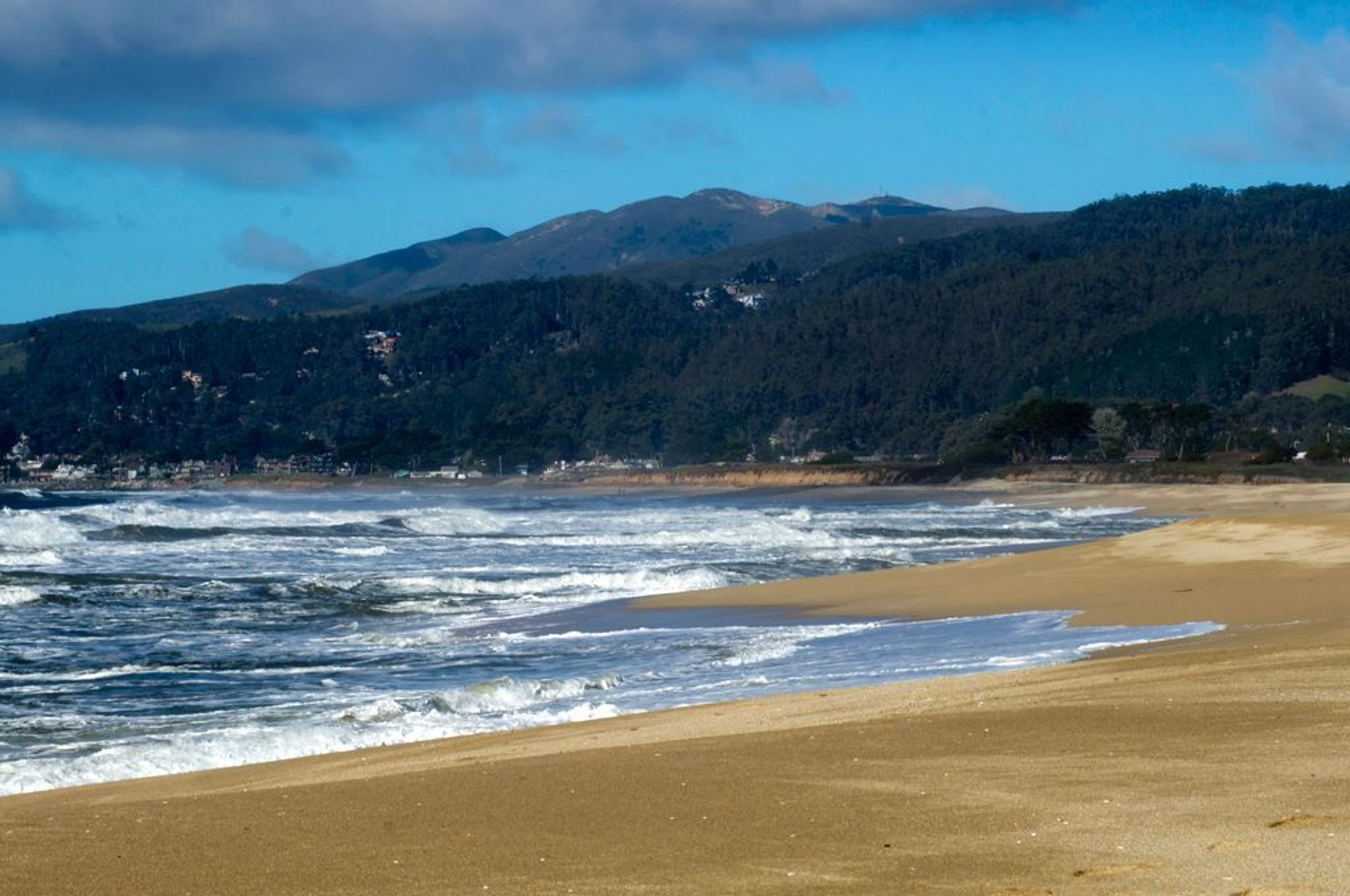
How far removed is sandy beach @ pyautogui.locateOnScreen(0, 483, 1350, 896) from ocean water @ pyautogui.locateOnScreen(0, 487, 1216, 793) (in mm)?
1986

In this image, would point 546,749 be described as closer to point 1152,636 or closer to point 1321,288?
point 1152,636

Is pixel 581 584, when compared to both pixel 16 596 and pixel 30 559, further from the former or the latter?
pixel 30 559

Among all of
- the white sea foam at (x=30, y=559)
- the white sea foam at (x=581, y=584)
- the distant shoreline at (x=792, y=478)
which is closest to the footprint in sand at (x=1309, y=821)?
the white sea foam at (x=581, y=584)

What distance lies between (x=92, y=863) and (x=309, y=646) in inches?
569

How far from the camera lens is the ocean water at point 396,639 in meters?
14.9

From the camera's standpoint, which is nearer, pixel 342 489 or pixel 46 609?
pixel 46 609

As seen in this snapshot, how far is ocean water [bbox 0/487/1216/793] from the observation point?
1486 centimetres

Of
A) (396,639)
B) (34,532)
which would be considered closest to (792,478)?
(34,532)

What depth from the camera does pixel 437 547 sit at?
1790 inches

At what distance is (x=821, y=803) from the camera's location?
8250 mm

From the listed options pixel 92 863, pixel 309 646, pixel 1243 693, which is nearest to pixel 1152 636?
pixel 1243 693

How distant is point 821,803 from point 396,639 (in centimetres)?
1473

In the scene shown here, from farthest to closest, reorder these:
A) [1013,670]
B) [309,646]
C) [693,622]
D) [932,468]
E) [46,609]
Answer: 1. [932,468]
2. [46,609]
3. [693,622]
4. [309,646]
5. [1013,670]

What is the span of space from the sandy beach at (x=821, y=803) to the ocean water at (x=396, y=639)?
6.51 ft
